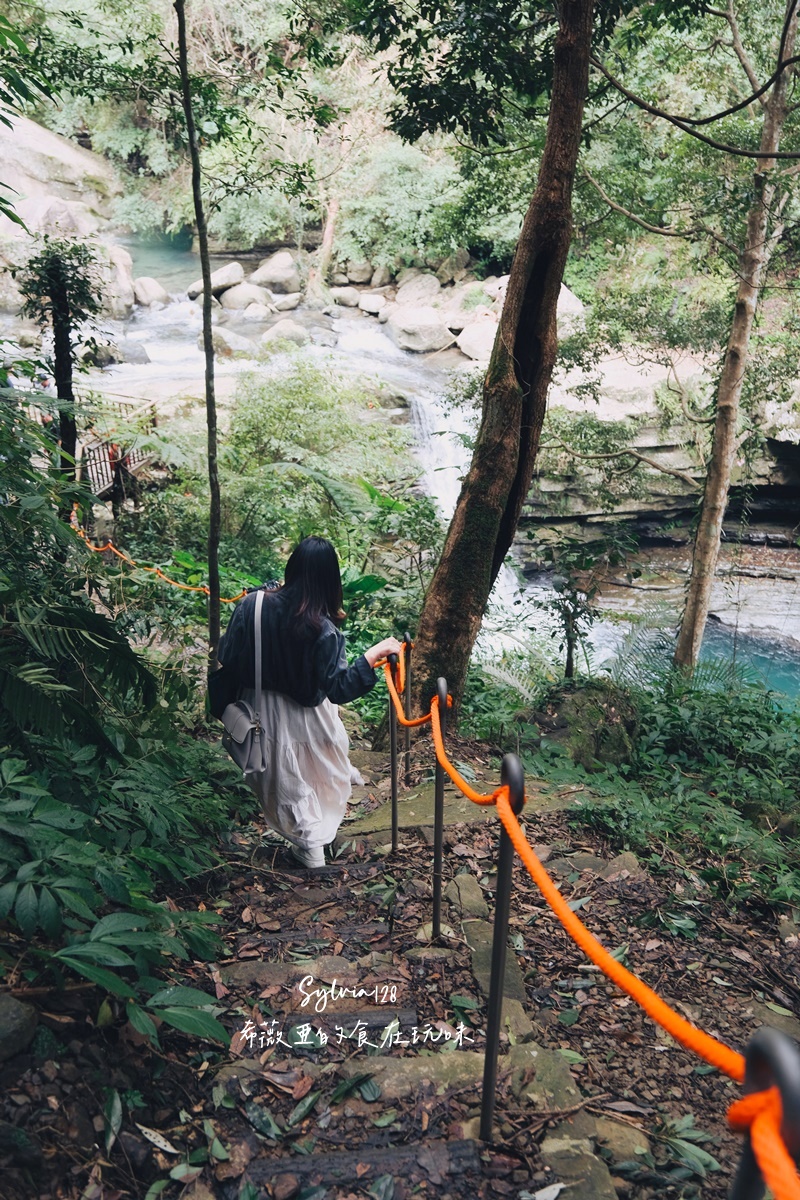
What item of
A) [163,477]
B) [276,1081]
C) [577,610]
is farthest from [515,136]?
[276,1081]

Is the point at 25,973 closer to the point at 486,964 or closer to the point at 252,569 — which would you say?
the point at 486,964

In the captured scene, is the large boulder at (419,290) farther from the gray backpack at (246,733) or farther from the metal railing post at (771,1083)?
the metal railing post at (771,1083)

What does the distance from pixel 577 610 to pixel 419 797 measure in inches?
129

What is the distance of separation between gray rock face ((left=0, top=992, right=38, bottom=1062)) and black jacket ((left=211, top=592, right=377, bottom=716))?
68.5 inches

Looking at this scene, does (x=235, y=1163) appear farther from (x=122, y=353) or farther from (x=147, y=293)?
(x=147, y=293)

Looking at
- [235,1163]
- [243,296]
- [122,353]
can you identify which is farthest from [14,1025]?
[243,296]

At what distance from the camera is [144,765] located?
304cm

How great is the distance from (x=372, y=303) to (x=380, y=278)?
168 centimetres

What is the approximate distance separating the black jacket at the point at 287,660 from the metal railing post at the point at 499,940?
1.61m

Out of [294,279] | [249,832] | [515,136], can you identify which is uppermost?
[294,279]

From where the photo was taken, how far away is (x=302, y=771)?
12.2ft

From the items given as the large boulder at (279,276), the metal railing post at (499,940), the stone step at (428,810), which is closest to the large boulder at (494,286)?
the large boulder at (279,276)

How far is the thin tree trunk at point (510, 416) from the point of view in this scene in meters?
4.55

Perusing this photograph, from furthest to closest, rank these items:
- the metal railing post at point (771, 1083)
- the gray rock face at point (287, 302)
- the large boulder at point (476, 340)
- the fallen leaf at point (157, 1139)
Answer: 1. the gray rock face at point (287, 302)
2. the large boulder at point (476, 340)
3. the fallen leaf at point (157, 1139)
4. the metal railing post at point (771, 1083)
